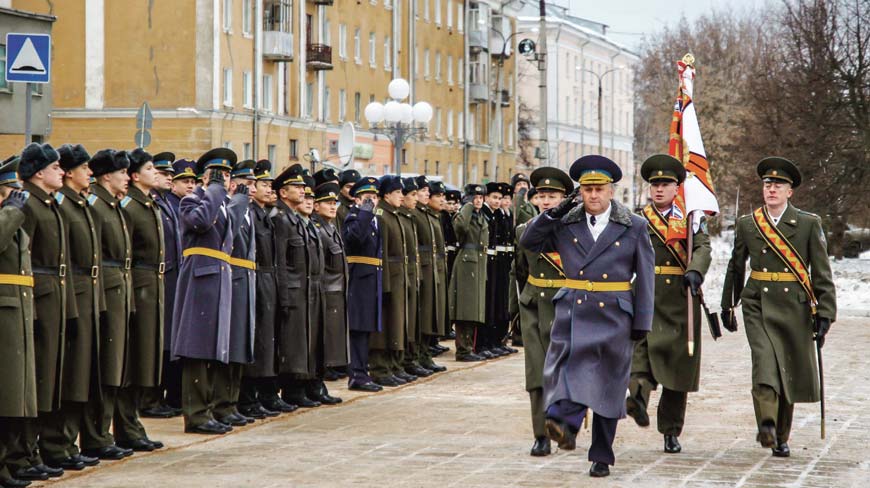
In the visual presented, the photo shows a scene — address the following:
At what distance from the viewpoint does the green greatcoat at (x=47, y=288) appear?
32.7ft

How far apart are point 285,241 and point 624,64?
99.3m

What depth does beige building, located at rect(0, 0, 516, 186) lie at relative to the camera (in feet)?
154

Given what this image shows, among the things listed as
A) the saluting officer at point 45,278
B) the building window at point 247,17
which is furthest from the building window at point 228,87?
the saluting officer at point 45,278

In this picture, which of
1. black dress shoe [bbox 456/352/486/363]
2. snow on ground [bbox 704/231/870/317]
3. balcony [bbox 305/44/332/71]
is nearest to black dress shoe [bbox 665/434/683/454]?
black dress shoe [bbox 456/352/486/363]

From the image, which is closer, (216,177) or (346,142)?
(216,177)

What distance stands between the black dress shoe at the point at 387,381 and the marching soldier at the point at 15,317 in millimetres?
6908

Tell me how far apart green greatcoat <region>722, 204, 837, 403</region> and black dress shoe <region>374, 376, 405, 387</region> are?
5371mm

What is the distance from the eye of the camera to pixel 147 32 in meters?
47.1

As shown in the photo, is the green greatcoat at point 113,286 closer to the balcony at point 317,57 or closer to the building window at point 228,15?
the building window at point 228,15

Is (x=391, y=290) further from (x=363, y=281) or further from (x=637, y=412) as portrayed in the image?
(x=637, y=412)

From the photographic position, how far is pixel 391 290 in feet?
54.8

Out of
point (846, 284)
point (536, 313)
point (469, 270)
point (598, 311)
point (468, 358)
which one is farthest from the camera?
point (846, 284)

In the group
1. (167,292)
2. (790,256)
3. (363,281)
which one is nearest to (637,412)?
(790,256)

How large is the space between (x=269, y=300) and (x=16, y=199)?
4225 mm
